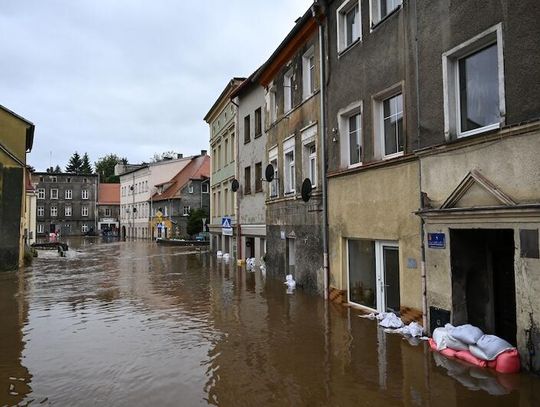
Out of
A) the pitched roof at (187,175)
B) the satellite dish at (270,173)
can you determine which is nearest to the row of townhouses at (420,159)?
the satellite dish at (270,173)

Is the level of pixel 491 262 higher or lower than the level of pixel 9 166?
lower

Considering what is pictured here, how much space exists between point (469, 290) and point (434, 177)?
2.04 metres

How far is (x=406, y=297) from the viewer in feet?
32.6

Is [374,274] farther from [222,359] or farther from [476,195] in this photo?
[222,359]

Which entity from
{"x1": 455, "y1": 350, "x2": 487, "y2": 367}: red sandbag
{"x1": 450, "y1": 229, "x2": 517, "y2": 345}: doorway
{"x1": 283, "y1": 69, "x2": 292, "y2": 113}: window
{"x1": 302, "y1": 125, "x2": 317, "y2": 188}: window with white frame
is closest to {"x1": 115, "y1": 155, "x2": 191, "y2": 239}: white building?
{"x1": 283, "y1": 69, "x2": 292, "y2": 113}: window

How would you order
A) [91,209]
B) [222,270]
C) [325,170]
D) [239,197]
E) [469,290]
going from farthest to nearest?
[91,209] → [239,197] → [222,270] → [325,170] → [469,290]

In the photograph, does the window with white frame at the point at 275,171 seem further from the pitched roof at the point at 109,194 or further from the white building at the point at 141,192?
the pitched roof at the point at 109,194

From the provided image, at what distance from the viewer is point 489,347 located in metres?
7.06

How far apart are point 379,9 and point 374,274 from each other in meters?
6.09

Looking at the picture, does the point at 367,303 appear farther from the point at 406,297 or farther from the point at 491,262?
the point at 491,262

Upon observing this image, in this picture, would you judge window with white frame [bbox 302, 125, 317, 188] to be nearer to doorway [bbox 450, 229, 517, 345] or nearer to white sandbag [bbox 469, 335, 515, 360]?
doorway [bbox 450, 229, 517, 345]

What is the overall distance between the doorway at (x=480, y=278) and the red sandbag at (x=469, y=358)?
2.51 feet

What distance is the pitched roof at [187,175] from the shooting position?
63594 mm

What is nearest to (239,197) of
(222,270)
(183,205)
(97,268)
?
(222,270)
